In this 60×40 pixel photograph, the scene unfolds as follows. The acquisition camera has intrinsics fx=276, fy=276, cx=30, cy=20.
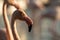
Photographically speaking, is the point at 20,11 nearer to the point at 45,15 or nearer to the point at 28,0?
the point at 28,0

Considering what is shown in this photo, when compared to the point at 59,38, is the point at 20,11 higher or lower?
higher

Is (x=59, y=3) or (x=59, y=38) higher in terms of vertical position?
(x=59, y=3)

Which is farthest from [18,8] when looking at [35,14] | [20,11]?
[35,14]

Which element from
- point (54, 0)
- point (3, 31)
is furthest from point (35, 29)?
point (3, 31)

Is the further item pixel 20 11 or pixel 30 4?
pixel 30 4

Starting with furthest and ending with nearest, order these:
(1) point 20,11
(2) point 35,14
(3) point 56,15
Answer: (3) point 56,15 → (2) point 35,14 → (1) point 20,11

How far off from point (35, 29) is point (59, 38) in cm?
33

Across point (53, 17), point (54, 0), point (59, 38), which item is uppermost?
point (54, 0)

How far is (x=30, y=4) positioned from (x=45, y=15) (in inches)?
14.5

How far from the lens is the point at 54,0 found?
3924mm

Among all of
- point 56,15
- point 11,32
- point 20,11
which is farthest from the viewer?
point 56,15

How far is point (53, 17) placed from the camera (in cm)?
382

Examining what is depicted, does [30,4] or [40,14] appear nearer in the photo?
[30,4]

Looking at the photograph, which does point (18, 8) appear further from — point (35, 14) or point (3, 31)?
point (35, 14)
